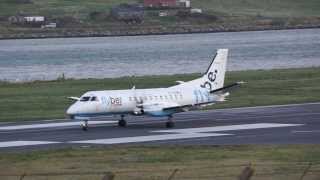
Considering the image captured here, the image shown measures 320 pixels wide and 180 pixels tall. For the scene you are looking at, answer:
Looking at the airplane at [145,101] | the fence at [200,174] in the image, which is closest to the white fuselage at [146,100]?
the airplane at [145,101]

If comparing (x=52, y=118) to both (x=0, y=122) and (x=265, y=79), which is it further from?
(x=265, y=79)

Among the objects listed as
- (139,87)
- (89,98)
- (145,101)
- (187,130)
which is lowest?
(139,87)

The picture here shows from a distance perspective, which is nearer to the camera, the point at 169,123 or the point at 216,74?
the point at 169,123

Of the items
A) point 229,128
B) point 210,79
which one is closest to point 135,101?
point 229,128

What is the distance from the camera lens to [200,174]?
106 ft

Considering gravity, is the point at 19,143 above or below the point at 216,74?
below

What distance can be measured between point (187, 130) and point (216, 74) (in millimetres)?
5852

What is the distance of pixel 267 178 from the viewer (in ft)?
103

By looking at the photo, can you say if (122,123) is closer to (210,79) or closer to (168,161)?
(210,79)

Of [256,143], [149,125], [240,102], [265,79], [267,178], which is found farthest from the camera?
[265,79]

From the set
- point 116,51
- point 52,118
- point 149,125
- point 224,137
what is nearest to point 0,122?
point 52,118

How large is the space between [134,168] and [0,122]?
1832cm

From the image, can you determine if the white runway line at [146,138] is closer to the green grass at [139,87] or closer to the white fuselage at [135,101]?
the white fuselage at [135,101]

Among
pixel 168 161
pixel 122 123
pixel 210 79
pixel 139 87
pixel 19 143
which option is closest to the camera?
pixel 168 161
